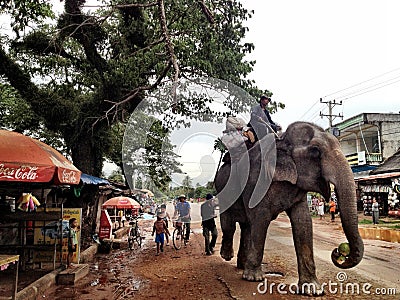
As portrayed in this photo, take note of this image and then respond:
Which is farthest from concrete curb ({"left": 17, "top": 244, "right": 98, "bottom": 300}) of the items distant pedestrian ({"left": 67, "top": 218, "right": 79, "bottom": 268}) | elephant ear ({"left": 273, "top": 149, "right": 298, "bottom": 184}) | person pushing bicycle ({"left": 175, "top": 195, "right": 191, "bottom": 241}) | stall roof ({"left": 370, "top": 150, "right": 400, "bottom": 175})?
stall roof ({"left": 370, "top": 150, "right": 400, "bottom": 175})

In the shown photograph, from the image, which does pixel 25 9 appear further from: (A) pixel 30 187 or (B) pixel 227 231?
(B) pixel 227 231

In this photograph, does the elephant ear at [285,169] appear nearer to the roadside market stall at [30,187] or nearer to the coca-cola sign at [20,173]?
the roadside market stall at [30,187]

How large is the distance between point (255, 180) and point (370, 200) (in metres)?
20.3

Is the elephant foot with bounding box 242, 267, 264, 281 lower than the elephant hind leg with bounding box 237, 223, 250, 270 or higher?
lower

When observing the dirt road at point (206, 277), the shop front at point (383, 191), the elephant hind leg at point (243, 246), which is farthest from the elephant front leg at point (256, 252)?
the shop front at point (383, 191)

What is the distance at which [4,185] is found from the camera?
24.0ft

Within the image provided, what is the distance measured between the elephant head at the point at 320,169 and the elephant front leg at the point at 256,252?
0.99 m

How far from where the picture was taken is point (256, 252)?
22.2 ft

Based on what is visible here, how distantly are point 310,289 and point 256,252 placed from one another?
3.75 ft

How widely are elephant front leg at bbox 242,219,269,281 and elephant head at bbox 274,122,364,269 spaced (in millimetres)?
991

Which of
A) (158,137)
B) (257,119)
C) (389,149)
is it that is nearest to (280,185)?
(257,119)

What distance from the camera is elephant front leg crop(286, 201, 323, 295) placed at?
236 inches

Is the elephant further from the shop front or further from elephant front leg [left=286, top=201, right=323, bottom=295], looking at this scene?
the shop front

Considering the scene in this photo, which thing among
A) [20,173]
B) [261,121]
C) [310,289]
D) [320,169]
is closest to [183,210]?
[261,121]
